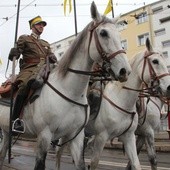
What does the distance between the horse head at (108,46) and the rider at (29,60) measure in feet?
3.77

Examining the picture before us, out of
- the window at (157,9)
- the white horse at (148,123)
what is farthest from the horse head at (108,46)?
the window at (157,9)

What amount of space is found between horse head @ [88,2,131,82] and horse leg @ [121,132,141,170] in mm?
2147

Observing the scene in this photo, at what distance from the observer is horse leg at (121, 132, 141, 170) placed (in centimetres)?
650

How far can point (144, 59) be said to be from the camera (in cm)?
735

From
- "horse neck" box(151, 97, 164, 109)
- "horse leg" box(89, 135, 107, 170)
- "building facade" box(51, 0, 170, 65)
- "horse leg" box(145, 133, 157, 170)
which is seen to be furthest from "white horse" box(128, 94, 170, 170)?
"building facade" box(51, 0, 170, 65)

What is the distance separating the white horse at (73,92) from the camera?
203 inches

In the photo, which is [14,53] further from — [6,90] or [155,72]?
[155,72]

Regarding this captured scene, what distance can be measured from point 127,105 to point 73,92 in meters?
1.81

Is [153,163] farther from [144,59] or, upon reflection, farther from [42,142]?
[42,142]

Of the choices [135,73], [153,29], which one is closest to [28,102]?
[135,73]

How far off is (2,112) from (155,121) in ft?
11.0

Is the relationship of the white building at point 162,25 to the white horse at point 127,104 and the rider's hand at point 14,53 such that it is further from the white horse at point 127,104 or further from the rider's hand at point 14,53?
the rider's hand at point 14,53

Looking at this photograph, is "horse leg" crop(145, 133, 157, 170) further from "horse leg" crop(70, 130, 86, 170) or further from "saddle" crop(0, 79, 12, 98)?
"saddle" crop(0, 79, 12, 98)

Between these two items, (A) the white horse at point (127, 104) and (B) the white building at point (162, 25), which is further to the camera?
(B) the white building at point (162, 25)
